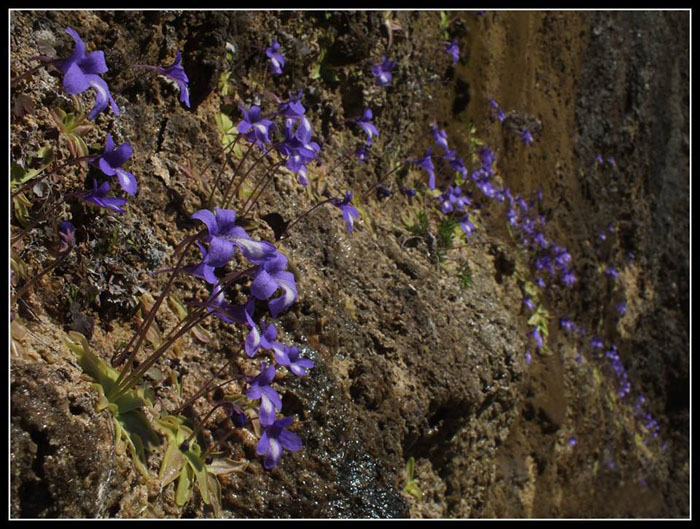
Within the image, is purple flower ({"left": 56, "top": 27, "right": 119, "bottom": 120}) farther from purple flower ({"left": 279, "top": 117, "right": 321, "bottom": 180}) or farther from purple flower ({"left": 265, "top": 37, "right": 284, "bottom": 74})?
purple flower ({"left": 265, "top": 37, "right": 284, "bottom": 74})

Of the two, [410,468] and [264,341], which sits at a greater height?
[264,341]

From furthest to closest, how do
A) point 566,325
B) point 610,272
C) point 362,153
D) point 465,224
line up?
point 610,272
point 566,325
point 465,224
point 362,153

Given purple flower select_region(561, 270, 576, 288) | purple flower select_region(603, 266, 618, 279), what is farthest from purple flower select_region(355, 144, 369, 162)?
purple flower select_region(603, 266, 618, 279)

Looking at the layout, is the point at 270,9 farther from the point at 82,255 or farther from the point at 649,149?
the point at 649,149

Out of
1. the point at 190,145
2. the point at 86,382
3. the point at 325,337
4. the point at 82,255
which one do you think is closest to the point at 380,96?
the point at 190,145

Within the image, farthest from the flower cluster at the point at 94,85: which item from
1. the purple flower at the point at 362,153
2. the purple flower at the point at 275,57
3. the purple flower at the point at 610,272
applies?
the purple flower at the point at 610,272

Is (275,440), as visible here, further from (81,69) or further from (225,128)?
(225,128)

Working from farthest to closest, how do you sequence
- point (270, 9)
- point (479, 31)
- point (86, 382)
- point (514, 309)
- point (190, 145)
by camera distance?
1. point (479, 31)
2. point (514, 309)
3. point (270, 9)
4. point (190, 145)
5. point (86, 382)

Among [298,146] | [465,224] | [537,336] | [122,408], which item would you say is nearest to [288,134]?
[298,146]
